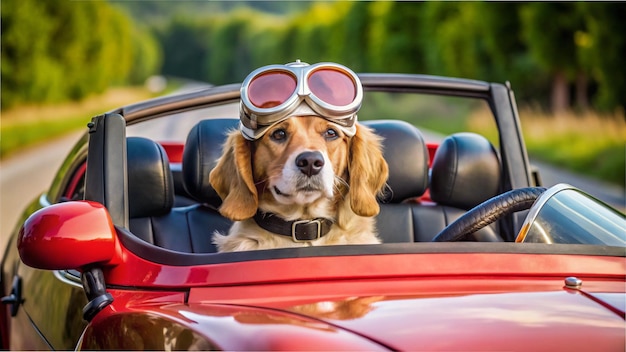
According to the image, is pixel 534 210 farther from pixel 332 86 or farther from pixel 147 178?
pixel 147 178

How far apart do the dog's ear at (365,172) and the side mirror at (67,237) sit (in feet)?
4.18

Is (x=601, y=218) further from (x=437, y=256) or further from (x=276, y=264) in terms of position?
(x=276, y=264)

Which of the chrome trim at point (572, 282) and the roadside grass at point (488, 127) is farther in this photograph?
the roadside grass at point (488, 127)

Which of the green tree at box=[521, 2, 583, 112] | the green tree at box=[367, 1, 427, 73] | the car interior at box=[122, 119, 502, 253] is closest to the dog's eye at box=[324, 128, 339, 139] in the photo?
the car interior at box=[122, 119, 502, 253]

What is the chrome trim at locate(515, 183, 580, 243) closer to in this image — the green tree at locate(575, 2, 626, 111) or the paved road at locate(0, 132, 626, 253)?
the paved road at locate(0, 132, 626, 253)

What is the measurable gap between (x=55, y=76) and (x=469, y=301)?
3275 centimetres

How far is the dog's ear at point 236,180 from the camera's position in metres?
3.86

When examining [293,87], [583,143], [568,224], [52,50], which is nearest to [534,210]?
[568,224]

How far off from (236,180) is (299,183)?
343mm

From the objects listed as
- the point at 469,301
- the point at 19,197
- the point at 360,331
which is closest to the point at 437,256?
the point at 469,301

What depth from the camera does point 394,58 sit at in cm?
4109

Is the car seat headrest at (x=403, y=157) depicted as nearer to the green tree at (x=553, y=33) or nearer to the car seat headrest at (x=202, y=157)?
the car seat headrest at (x=202, y=157)

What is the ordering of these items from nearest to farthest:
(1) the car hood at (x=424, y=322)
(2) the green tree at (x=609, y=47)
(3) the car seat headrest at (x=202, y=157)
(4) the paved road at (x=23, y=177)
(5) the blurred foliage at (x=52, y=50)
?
(1) the car hood at (x=424, y=322), (3) the car seat headrest at (x=202, y=157), (4) the paved road at (x=23, y=177), (2) the green tree at (x=609, y=47), (5) the blurred foliage at (x=52, y=50)

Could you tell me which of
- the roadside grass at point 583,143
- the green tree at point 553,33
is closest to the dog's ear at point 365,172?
the roadside grass at point 583,143
